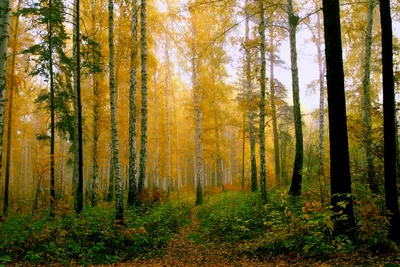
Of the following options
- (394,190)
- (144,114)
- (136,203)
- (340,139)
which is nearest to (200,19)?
(144,114)

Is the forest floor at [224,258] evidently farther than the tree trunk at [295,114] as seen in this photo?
No

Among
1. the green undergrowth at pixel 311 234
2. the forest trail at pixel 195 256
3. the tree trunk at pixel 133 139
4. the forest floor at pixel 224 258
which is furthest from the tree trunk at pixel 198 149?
the forest trail at pixel 195 256

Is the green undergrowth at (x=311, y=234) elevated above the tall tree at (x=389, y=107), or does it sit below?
below

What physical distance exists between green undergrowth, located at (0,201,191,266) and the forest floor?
0.52 m

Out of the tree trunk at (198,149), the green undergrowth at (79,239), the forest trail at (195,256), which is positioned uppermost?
the tree trunk at (198,149)

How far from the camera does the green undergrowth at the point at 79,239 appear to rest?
21.1 ft

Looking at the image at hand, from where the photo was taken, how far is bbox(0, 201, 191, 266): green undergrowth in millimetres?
6434

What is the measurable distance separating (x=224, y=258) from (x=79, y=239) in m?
4.02

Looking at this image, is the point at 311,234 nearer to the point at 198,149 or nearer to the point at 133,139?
the point at 133,139

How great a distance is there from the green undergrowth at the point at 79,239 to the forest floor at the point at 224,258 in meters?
0.52

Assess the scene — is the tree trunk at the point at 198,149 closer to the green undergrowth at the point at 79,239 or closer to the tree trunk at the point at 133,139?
the tree trunk at the point at 133,139

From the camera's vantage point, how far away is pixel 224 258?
6.58m

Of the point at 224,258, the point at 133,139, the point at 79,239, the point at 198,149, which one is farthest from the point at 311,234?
A: the point at 198,149

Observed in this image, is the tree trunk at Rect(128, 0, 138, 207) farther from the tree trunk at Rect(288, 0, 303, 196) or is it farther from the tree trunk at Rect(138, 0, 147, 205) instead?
the tree trunk at Rect(288, 0, 303, 196)
